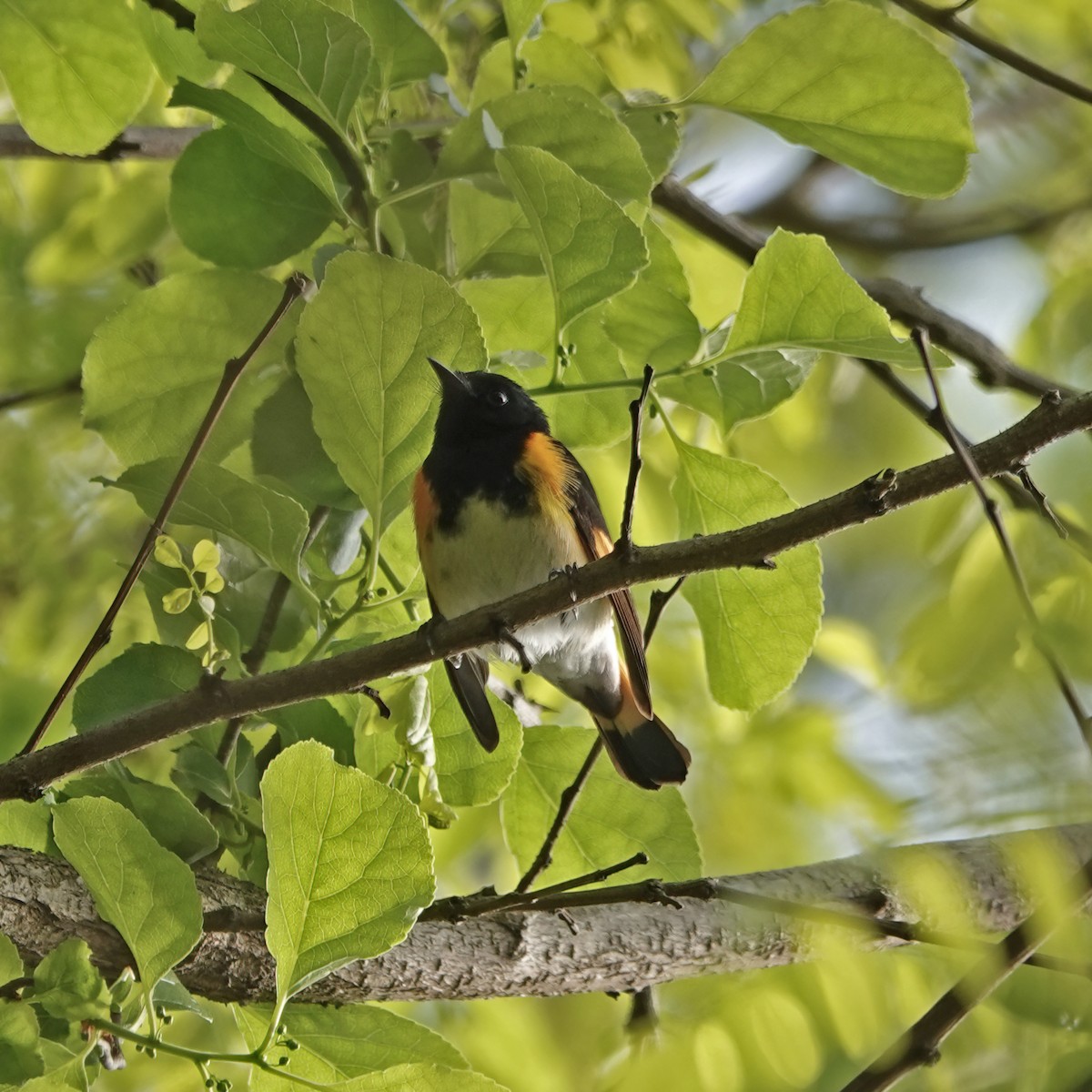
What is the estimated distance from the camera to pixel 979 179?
69.4 inches

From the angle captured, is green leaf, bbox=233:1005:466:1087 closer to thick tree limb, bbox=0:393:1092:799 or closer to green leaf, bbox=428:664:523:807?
green leaf, bbox=428:664:523:807

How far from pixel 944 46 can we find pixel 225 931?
10.2 feet

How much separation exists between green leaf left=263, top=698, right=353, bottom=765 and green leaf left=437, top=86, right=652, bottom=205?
86 cm

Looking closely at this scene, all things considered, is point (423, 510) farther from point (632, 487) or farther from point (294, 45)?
point (632, 487)

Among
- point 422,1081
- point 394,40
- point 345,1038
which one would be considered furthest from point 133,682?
point 394,40

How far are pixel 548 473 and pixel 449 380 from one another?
0.56m

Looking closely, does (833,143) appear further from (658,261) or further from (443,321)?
(443,321)

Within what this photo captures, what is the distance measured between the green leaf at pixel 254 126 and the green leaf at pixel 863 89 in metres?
0.64

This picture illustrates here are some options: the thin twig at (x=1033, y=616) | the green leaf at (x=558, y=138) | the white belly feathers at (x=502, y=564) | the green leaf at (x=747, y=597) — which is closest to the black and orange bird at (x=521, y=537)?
the white belly feathers at (x=502, y=564)

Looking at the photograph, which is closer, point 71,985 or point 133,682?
point 71,985

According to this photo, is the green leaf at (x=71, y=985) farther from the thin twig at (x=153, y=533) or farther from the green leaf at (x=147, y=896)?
the thin twig at (x=153, y=533)

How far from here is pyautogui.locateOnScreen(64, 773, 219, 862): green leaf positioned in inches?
70.2

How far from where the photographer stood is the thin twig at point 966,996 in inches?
33.8

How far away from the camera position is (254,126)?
6.23 feet
